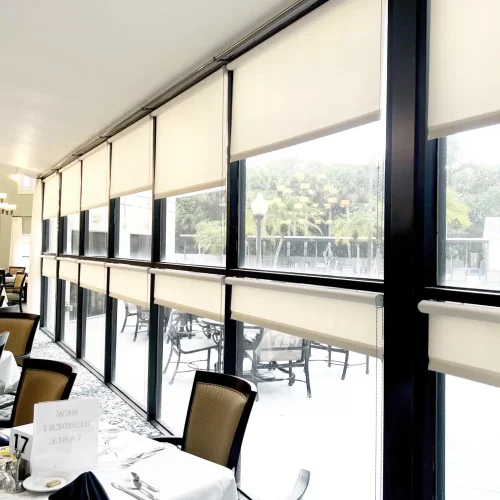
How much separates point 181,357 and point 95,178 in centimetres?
295

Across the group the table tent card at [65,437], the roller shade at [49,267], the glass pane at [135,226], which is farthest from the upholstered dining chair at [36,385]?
the roller shade at [49,267]

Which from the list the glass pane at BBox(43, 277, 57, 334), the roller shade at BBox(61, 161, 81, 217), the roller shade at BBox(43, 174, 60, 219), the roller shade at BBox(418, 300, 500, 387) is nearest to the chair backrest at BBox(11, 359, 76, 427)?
the roller shade at BBox(418, 300, 500, 387)

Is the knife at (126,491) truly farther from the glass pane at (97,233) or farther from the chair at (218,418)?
the glass pane at (97,233)

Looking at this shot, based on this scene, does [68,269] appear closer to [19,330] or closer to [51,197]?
[51,197]

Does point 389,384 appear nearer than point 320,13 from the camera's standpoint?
Yes

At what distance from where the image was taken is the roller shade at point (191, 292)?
3.21 m

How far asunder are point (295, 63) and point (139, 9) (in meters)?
0.85

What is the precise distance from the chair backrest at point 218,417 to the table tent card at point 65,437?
23.6 inches

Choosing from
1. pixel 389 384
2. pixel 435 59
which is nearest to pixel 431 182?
pixel 435 59

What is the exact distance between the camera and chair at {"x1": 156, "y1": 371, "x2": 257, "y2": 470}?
2.08 meters

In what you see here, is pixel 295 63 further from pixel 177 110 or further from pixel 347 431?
pixel 347 431

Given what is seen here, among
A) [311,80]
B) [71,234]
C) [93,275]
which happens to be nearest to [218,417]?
[311,80]

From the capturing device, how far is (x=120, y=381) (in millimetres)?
5297

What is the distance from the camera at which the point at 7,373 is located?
13.0ft
